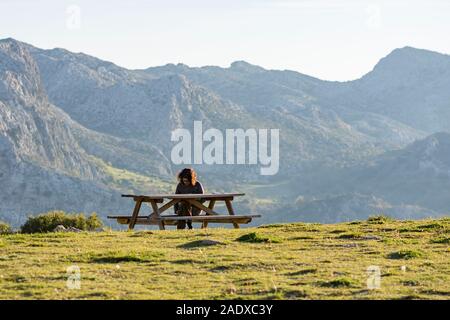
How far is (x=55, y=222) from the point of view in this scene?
42.5m

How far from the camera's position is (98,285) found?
16.4 metres

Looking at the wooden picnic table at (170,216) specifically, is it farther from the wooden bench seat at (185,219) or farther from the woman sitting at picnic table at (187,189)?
the woman sitting at picnic table at (187,189)

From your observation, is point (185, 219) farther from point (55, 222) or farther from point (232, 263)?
point (55, 222)

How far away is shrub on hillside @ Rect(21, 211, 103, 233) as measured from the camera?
39.4 m

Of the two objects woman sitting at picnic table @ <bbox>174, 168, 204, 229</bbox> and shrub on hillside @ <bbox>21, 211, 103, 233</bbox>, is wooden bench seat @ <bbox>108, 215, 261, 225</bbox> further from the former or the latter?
shrub on hillside @ <bbox>21, 211, 103, 233</bbox>

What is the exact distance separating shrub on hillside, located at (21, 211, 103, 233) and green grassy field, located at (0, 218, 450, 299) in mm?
12399

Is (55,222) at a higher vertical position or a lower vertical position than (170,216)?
lower

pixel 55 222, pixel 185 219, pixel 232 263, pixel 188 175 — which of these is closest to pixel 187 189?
pixel 188 175

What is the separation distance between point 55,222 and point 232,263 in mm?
24622

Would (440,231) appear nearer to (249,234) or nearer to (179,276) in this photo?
(249,234)

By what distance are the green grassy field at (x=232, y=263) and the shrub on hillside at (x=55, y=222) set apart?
12.4 m

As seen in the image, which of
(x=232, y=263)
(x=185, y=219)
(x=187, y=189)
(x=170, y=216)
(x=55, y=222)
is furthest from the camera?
(x=55, y=222)

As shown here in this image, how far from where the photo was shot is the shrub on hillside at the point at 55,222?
129ft
